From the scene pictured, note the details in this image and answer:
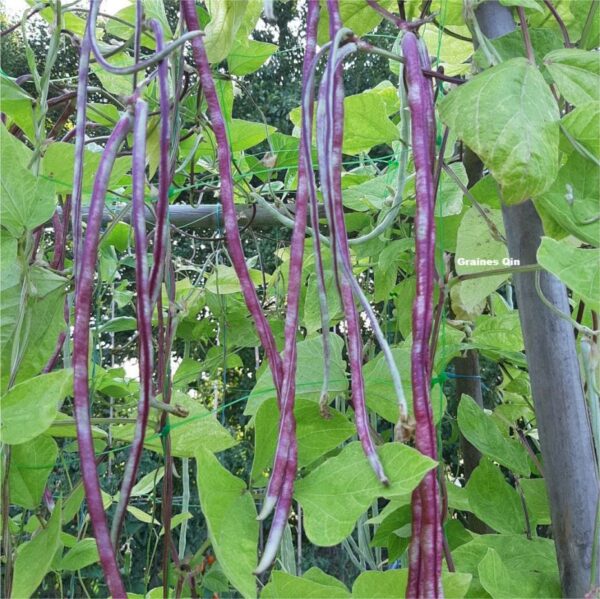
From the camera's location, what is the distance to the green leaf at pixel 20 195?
14.2 inches

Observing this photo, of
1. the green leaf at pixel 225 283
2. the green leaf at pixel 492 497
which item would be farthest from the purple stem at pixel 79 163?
the green leaf at pixel 225 283

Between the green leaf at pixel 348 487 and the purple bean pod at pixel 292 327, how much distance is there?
0.8 inches

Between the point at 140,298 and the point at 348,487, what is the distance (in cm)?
12

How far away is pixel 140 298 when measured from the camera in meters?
0.27

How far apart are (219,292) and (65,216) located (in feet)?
0.99

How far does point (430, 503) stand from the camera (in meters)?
0.26

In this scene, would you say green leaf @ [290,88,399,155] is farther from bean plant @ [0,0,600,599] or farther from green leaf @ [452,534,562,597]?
green leaf @ [452,534,562,597]

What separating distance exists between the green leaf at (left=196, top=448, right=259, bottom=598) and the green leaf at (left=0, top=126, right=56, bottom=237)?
176 mm

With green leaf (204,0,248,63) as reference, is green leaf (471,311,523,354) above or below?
below

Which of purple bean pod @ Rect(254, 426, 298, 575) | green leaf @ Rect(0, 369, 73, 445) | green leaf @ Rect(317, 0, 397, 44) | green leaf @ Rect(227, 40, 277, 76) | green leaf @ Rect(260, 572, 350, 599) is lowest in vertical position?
green leaf @ Rect(260, 572, 350, 599)

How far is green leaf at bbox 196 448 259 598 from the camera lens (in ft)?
0.87

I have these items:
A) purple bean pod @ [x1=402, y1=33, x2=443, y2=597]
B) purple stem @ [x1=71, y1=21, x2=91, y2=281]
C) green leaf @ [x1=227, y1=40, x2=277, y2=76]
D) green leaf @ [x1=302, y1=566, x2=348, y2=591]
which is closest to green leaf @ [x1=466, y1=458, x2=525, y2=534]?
green leaf @ [x1=302, y1=566, x2=348, y2=591]

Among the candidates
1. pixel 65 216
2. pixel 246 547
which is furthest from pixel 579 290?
pixel 65 216

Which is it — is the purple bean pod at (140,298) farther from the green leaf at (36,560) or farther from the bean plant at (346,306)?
the green leaf at (36,560)
